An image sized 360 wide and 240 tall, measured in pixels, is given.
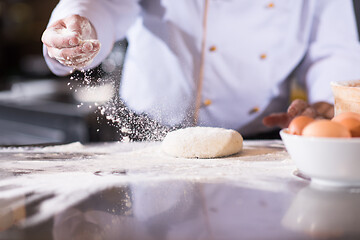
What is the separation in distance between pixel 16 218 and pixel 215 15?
4.49 ft

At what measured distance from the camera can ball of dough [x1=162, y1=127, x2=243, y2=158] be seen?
1.04 meters

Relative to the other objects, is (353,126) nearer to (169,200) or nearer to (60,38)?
(169,200)

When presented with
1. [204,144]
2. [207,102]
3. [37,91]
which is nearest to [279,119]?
[204,144]

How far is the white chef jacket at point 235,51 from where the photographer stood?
1.76 meters

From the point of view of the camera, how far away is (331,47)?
179 centimetres

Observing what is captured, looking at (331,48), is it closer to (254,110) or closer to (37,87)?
(254,110)

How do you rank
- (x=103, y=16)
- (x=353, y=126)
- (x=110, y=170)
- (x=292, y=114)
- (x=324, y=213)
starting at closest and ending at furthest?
(x=324, y=213)
(x=353, y=126)
(x=110, y=170)
(x=292, y=114)
(x=103, y=16)

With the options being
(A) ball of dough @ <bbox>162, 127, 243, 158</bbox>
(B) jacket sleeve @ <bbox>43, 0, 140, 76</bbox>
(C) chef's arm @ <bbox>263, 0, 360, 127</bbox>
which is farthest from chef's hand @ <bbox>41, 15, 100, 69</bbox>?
(C) chef's arm @ <bbox>263, 0, 360, 127</bbox>

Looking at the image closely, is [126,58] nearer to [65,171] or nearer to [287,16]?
[287,16]

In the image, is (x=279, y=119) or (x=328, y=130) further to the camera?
(x=279, y=119)

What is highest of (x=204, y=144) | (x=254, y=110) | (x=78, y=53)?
(x=78, y=53)

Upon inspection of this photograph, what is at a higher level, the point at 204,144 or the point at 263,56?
the point at 263,56

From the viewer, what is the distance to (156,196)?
707 millimetres

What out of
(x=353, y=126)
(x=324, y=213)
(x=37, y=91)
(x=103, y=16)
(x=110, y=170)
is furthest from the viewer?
(x=37, y=91)
